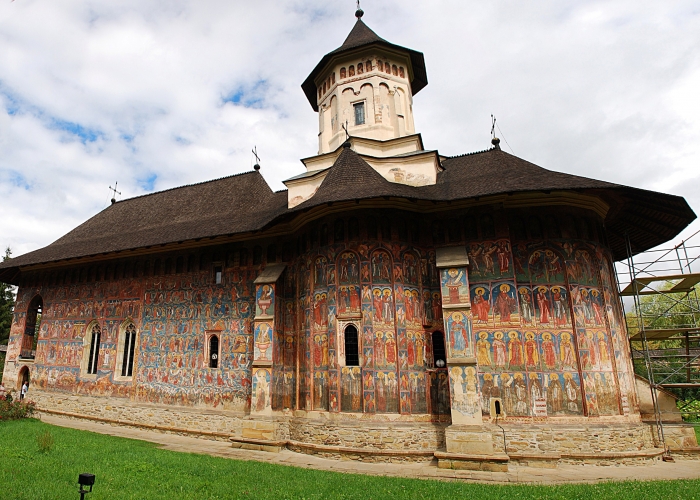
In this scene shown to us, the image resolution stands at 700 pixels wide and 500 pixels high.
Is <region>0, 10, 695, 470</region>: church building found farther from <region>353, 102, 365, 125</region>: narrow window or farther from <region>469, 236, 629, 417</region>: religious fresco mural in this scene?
<region>353, 102, 365, 125</region>: narrow window

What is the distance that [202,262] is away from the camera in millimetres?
15539

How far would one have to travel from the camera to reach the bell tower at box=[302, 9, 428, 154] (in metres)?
16.6

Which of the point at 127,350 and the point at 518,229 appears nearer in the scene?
the point at 518,229

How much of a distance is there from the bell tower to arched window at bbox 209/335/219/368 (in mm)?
8086

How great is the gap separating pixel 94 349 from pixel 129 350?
1867 mm

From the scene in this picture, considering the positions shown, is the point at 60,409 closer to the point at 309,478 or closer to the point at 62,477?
the point at 62,477

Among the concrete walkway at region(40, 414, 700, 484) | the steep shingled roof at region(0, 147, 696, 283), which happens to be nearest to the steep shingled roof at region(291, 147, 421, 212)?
the steep shingled roof at region(0, 147, 696, 283)

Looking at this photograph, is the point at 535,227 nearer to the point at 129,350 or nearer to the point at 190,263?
the point at 190,263

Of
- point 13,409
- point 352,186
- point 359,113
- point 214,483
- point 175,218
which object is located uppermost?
point 359,113

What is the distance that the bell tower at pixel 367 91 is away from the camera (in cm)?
1658

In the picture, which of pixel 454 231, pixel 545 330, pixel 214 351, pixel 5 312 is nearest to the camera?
pixel 545 330

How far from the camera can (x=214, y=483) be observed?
7625 millimetres

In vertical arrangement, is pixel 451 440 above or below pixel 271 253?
below

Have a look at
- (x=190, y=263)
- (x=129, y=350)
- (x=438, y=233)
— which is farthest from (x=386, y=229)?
(x=129, y=350)
